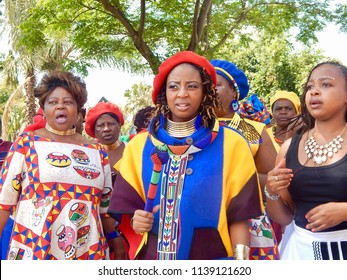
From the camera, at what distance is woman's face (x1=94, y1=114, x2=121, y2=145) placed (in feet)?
17.0

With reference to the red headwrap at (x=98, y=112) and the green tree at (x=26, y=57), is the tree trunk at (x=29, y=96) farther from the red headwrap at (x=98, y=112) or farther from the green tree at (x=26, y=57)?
the red headwrap at (x=98, y=112)

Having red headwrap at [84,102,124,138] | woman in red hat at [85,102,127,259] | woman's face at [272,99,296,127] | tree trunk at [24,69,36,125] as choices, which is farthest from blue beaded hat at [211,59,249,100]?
tree trunk at [24,69,36,125]

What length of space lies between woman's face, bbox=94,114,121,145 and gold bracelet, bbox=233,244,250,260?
111 inches

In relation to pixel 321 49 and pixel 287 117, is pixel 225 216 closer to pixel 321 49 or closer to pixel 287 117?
pixel 287 117

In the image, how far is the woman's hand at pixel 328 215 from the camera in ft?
7.95

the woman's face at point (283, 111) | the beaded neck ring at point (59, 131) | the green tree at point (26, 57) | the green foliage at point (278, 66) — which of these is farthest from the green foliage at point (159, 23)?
the green foliage at point (278, 66)

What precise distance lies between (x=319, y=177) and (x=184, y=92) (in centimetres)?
81

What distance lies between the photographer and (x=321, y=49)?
24.3 metres

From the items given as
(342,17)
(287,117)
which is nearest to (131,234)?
(287,117)

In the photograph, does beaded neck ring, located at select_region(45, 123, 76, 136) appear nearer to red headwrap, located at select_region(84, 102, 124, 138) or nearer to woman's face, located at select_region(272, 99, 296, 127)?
red headwrap, located at select_region(84, 102, 124, 138)

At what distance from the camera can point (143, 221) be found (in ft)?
8.55

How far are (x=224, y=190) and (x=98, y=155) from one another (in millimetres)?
1142

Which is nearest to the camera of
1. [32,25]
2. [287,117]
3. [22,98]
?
[287,117]

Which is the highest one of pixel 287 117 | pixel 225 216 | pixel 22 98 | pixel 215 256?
pixel 22 98
